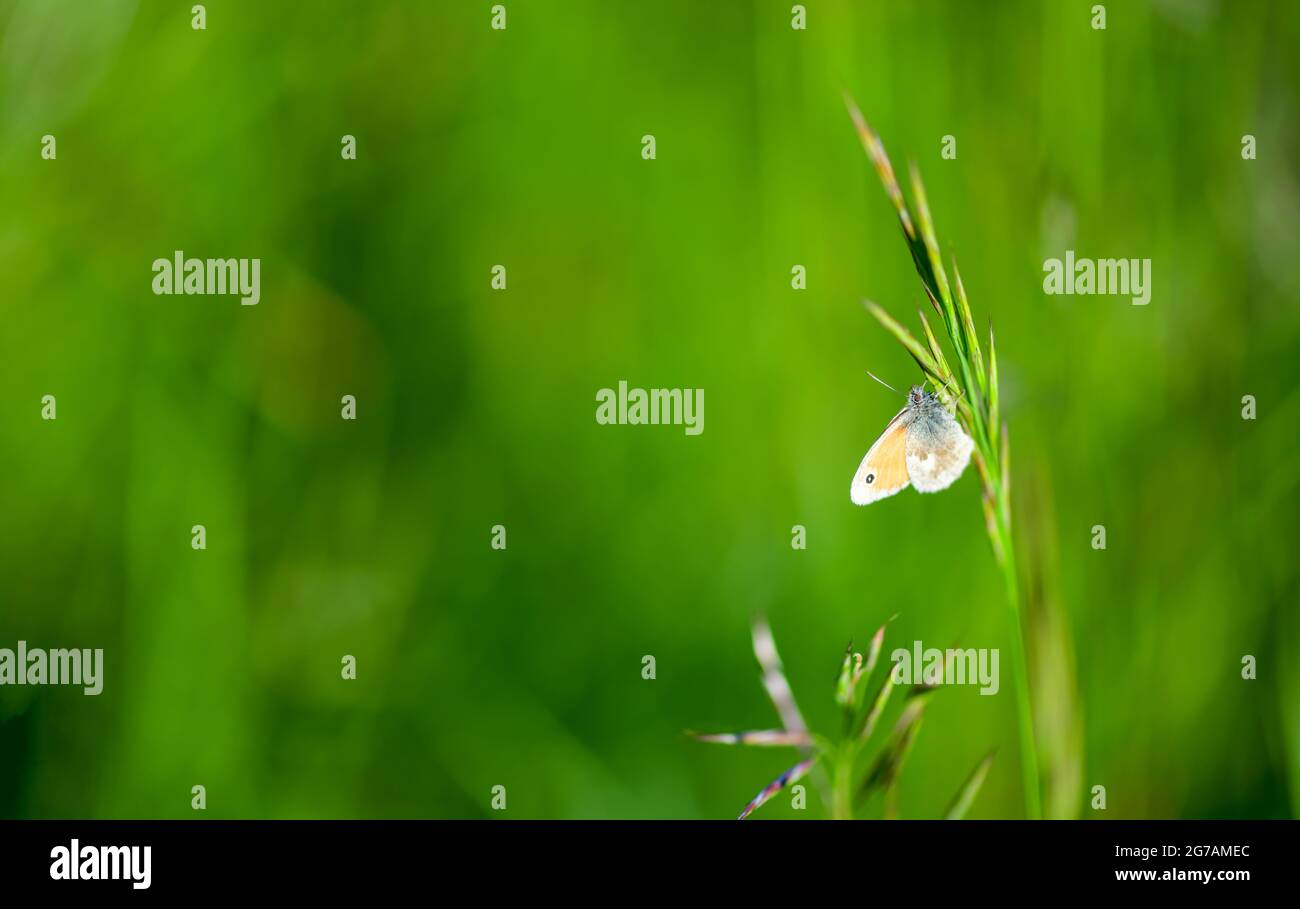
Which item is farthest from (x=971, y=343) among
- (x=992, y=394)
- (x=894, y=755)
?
(x=894, y=755)

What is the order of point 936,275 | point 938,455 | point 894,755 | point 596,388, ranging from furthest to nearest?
point 596,388 → point 938,455 → point 894,755 → point 936,275

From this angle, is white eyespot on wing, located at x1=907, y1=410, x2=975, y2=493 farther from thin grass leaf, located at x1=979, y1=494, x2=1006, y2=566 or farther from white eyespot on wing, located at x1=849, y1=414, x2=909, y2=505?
thin grass leaf, located at x1=979, y1=494, x2=1006, y2=566

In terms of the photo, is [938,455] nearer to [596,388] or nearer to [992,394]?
[992,394]

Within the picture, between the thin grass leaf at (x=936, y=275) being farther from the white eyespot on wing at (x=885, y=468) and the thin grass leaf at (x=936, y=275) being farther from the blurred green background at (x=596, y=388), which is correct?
the blurred green background at (x=596, y=388)

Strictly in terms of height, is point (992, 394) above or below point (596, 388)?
below

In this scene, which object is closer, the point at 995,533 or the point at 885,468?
the point at 995,533

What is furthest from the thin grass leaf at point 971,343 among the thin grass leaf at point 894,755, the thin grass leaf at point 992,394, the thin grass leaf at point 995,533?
the thin grass leaf at point 894,755

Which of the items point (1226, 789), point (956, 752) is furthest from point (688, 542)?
point (1226, 789)

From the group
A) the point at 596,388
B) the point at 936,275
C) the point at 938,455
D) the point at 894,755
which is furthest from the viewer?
the point at 596,388
